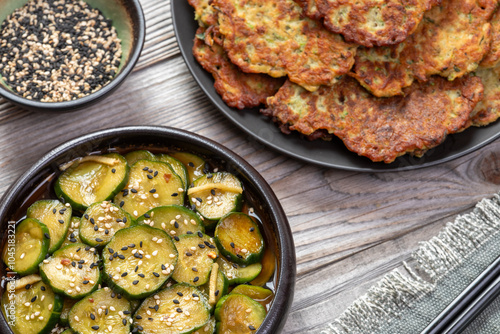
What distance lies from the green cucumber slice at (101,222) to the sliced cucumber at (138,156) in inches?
11.8

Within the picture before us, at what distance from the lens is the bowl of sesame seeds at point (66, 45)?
299cm

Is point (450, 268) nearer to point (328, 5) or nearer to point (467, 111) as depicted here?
point (467, 111)

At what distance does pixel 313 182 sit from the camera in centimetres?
323

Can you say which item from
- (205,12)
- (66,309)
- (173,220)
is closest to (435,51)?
(205,12)

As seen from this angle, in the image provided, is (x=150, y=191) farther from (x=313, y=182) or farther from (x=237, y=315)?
(x=313, y=182)

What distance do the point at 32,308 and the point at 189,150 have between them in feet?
3.48

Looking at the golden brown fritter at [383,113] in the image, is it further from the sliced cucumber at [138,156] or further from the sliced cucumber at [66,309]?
the sliced cucumber at [66,309]

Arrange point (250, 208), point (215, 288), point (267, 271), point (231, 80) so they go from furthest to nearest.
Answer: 1. point (231, 80)
2. point (250, 208)
3. point (267, 271)
4. point (215, 288)

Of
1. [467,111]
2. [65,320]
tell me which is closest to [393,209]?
[467,111]

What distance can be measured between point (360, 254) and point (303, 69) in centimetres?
112

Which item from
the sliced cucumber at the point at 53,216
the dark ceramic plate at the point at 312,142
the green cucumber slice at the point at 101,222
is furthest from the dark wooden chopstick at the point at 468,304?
the sliced cucumber at the point at 53,216

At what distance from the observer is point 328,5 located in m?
2.85

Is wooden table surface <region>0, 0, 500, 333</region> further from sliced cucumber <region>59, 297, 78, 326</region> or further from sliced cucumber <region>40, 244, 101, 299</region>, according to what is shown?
sliced cucumber <region>59, 297, 78, 326</region>

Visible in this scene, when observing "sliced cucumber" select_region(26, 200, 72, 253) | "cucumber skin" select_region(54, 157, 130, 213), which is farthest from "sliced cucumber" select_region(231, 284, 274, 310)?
"sliced cucumber" select_region(26, 200, 72, 253)
